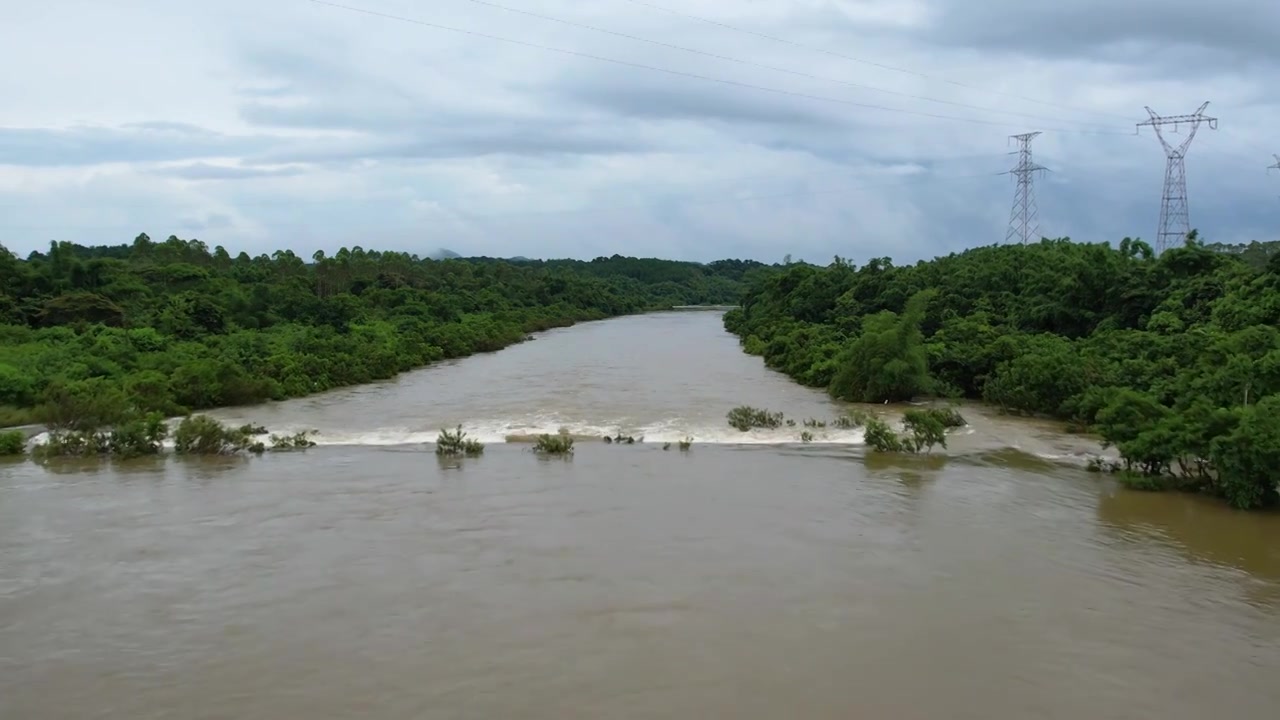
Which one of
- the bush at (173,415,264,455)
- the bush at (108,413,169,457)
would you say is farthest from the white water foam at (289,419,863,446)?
the bush at (108,413,169,457)

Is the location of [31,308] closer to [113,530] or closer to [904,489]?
[113,530]

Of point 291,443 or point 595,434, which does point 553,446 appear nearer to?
point 595,434

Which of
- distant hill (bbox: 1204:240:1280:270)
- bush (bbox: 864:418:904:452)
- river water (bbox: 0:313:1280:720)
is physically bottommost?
river water (bbox: 0:313:1280:720)

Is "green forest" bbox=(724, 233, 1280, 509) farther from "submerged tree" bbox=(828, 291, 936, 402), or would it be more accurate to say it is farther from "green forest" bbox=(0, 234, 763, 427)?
"green forest" bbox=(0, 234, 763, 427)

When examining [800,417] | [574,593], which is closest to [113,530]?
[574,593]

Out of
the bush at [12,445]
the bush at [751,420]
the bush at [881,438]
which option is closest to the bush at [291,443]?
the bush at [12,445]

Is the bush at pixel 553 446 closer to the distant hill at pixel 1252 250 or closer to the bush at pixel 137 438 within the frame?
the bush at pixel 137 438

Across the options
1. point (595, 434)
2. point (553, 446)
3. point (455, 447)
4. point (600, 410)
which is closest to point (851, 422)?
point (595, 434)
